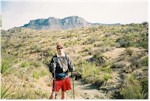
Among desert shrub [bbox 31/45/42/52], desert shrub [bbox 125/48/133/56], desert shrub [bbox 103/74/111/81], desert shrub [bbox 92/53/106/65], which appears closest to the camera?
desert shrub [bbox 103/74/111/81]

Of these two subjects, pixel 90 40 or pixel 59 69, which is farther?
pixel 90 40

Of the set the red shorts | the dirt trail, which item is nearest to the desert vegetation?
the dirt trail

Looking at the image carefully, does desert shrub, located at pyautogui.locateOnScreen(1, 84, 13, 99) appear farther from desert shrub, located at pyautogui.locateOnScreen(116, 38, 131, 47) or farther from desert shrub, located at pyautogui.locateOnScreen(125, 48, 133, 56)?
desert shrub, located at pyautogui.locateOnScreen(116, 38, 131, 47)

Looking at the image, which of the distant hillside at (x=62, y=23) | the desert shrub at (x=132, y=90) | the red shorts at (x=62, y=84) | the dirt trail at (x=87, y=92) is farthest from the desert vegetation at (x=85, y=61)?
the red shorts at (x=62, y=84)

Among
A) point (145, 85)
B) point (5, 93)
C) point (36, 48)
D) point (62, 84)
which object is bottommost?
point (5, 93)

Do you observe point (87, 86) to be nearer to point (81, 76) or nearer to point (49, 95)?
point (81, 76)

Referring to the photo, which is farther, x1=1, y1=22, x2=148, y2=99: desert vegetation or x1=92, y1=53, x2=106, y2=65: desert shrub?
x1=92, y1=53, x2=106, y2=65: desert shrub

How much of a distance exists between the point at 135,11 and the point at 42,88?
3752 mm

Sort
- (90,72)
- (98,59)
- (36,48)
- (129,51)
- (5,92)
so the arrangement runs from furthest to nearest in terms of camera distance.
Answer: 1. (36,48)
2. (98,59)
3. (129,51)
4. (90,72)
5. (5,92)

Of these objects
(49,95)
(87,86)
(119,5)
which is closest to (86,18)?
(119,5)

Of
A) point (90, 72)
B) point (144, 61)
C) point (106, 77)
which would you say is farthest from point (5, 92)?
point (144, 61)

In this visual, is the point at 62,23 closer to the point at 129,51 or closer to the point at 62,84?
the point at 129,51

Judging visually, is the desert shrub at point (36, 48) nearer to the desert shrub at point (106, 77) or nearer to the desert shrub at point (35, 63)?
the desert shrub at point (35, 63)

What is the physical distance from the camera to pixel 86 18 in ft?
43.9
